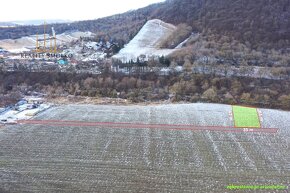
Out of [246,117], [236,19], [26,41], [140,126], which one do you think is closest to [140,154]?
[140,126]

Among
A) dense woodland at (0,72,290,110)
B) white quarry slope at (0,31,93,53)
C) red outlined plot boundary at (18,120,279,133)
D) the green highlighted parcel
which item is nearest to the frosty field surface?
red outlined plot boundary at (18,120,279,133)

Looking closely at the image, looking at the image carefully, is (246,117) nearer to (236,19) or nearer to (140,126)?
(140,126)

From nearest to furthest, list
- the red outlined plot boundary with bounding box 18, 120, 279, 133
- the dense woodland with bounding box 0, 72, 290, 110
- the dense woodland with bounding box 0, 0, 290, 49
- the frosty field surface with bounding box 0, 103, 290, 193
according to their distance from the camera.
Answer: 1. the frosty field surface with bounding box 0, 103, 290, 193
2. the red outlined plot boundary with bounding box 18, 120, 279, 133
3. the dense woodland with bounding box 0, 72, 290, 110
4. the dense woodland with bounding box 0, 0, 290, 49

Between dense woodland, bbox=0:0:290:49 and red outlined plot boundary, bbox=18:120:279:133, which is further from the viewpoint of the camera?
dense woodland, bbox=0:0:290:49

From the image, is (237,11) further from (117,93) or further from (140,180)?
(140,180)

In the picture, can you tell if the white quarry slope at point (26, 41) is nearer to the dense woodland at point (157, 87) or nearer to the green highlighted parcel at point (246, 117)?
the dense woodland at point (157, 87)

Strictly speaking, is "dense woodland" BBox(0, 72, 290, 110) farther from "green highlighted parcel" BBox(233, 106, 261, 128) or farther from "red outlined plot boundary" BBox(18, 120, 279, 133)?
"red outlined plot boundary" BBox(18, 120, 279, 133)
